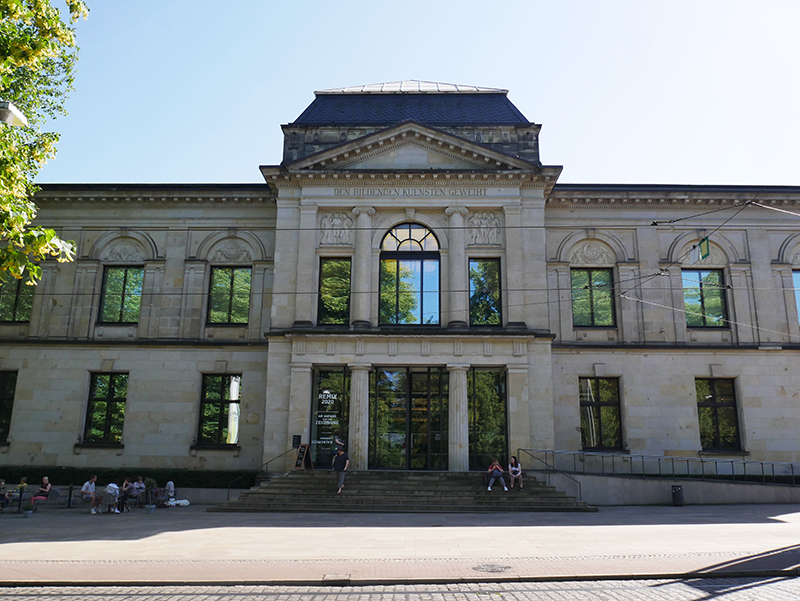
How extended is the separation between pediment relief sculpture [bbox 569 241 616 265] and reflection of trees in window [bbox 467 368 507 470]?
719cm

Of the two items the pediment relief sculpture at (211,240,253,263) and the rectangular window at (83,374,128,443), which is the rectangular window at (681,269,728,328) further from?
the rectangular window at (83,374,128,443)

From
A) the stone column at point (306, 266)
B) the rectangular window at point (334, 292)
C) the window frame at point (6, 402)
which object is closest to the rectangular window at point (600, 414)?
the rectangular window at point (334, 292)

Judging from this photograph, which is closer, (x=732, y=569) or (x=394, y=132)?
(x=732, y=569)

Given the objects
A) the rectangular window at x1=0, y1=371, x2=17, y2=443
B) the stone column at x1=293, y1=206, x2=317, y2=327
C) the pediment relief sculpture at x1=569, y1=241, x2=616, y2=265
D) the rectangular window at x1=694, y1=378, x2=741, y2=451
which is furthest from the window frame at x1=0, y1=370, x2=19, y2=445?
the rectangular window at x1=694, y1=378, x2=741, y2=451

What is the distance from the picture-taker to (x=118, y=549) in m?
13.2

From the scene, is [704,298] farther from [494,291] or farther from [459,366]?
[459,366]

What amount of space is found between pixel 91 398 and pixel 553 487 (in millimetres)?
20392

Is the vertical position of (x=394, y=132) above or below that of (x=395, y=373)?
above

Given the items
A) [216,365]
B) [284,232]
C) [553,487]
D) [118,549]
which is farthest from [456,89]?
[118,549]

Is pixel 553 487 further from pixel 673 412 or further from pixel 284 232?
pixel 284 232

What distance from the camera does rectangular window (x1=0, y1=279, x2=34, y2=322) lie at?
1137 inches

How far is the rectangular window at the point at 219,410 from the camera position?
27250 mm

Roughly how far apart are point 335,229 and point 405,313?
480 cm

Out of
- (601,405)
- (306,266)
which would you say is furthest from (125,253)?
(601,405)
